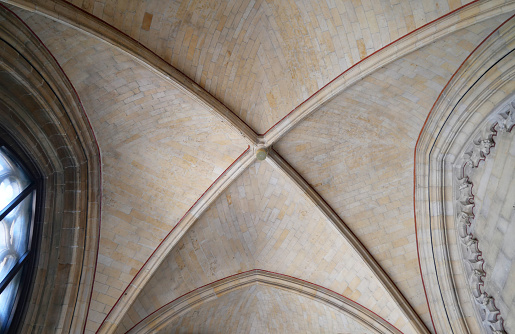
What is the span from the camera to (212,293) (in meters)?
10.0

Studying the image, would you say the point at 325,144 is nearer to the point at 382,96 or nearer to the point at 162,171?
the point at 382,96

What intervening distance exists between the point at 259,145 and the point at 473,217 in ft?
13.2

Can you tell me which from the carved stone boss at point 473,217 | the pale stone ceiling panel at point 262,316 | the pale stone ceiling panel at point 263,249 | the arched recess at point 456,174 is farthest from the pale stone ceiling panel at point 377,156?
the pale stone ceiling panel at point 262,316

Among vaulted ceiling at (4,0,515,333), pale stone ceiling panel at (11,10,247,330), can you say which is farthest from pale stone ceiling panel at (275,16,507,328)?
pale stone ceiling panel at (11,10,247,330)

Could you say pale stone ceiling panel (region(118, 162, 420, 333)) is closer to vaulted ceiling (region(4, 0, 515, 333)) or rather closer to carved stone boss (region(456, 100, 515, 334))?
vaulted ceiling (region(4, 0, 515, 333))

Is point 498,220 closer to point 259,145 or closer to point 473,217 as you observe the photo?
point 473,217

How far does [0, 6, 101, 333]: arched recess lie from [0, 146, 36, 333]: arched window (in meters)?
0.19

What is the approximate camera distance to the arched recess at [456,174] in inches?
281

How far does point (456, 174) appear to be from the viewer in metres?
8.23

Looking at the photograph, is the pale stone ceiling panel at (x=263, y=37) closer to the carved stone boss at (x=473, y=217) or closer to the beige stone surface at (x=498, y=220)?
the carved stone boss at (x=473, y=217)

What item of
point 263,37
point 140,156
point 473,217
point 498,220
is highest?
point 263,37

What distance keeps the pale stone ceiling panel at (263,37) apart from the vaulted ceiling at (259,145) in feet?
0.08

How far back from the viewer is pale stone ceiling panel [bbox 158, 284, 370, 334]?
1013cm

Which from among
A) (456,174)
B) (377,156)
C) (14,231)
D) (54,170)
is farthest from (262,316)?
(14,231)
